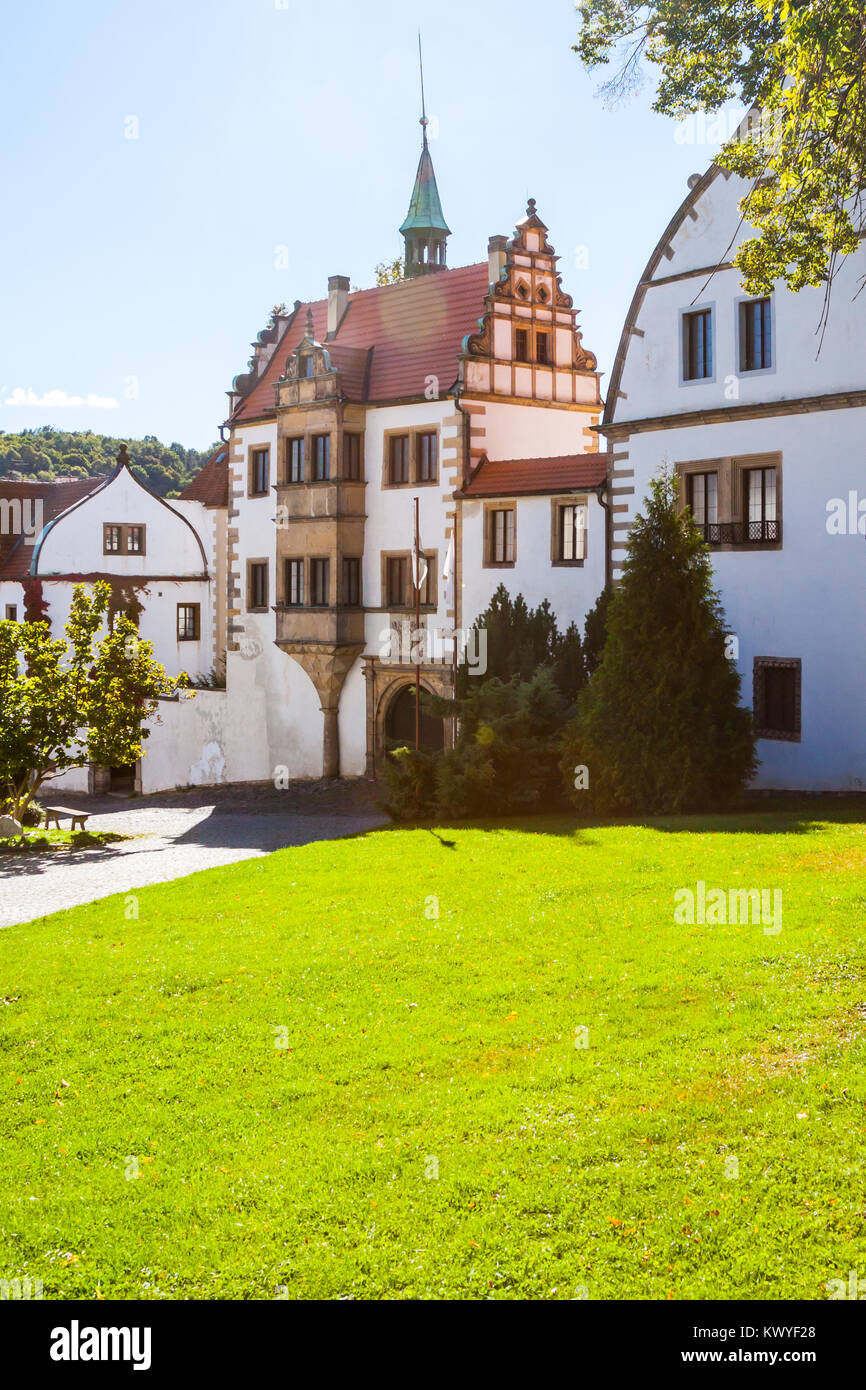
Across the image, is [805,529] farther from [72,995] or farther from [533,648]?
[72,995]

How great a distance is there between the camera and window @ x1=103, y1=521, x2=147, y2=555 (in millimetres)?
49000

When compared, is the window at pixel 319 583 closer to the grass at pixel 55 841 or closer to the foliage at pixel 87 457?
the grass at pixel 55 841

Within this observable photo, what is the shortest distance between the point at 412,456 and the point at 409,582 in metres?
3.38

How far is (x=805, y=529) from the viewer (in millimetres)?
25688

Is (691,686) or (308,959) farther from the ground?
(691,686)

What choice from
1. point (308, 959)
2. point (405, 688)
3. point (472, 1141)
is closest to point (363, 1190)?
point (472, 1141)

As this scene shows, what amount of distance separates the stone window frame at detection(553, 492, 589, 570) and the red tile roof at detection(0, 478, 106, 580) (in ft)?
79.8

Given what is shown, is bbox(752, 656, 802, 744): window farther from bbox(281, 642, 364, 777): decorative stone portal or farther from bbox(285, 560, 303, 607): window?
bbox(285, 560, 303, 607): window

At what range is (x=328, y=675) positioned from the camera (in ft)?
122

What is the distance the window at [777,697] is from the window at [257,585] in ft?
61.3

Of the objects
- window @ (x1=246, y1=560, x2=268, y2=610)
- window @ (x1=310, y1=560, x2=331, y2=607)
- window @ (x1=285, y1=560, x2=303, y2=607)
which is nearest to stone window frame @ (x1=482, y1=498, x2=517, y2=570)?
window @ (x1=310, y1=560, x2=331, y2=607)

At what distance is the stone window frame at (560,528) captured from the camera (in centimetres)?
3075

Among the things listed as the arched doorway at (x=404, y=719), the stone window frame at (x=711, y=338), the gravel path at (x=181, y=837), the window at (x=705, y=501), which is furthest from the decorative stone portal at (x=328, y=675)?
the stone window frame at (x=711, y=338)
